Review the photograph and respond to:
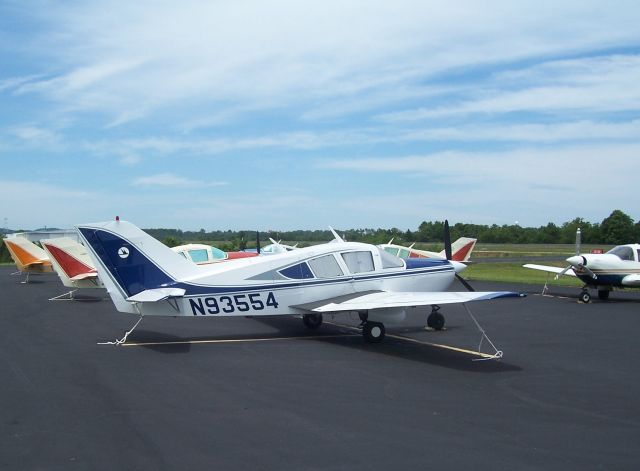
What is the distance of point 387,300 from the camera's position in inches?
462

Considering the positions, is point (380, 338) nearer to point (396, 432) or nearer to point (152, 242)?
point (152, 242)

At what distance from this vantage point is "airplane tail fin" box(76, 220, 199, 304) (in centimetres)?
1155

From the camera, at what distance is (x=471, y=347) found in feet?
39.2

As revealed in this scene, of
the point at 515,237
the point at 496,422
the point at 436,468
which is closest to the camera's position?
the point at 436,468

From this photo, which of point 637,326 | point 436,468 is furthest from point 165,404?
point 637,326

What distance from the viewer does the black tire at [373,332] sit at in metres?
12.2

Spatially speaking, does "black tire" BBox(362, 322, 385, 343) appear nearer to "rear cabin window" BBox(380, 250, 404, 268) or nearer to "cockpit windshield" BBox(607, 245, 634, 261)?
"rear cabin window" BBox(380, 250, 404, 268)

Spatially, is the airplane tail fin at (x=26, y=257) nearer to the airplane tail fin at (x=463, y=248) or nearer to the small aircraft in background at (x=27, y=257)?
the small aircraft in background at (x=27, y=257)

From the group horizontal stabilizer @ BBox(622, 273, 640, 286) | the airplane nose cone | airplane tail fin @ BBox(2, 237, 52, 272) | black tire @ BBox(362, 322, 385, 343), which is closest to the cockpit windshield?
horizontal stabilizer @ BBox(622, 273, 640, 286)

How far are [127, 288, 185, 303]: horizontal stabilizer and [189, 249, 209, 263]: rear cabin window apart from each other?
32.9 feet

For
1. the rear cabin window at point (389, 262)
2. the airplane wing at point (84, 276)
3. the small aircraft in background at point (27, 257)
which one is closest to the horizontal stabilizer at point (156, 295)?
the rear cabin window at point (389, 262)

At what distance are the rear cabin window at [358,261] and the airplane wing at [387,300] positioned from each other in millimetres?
532

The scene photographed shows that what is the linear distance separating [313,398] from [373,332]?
450 cm

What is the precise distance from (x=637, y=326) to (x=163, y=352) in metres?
11.5
